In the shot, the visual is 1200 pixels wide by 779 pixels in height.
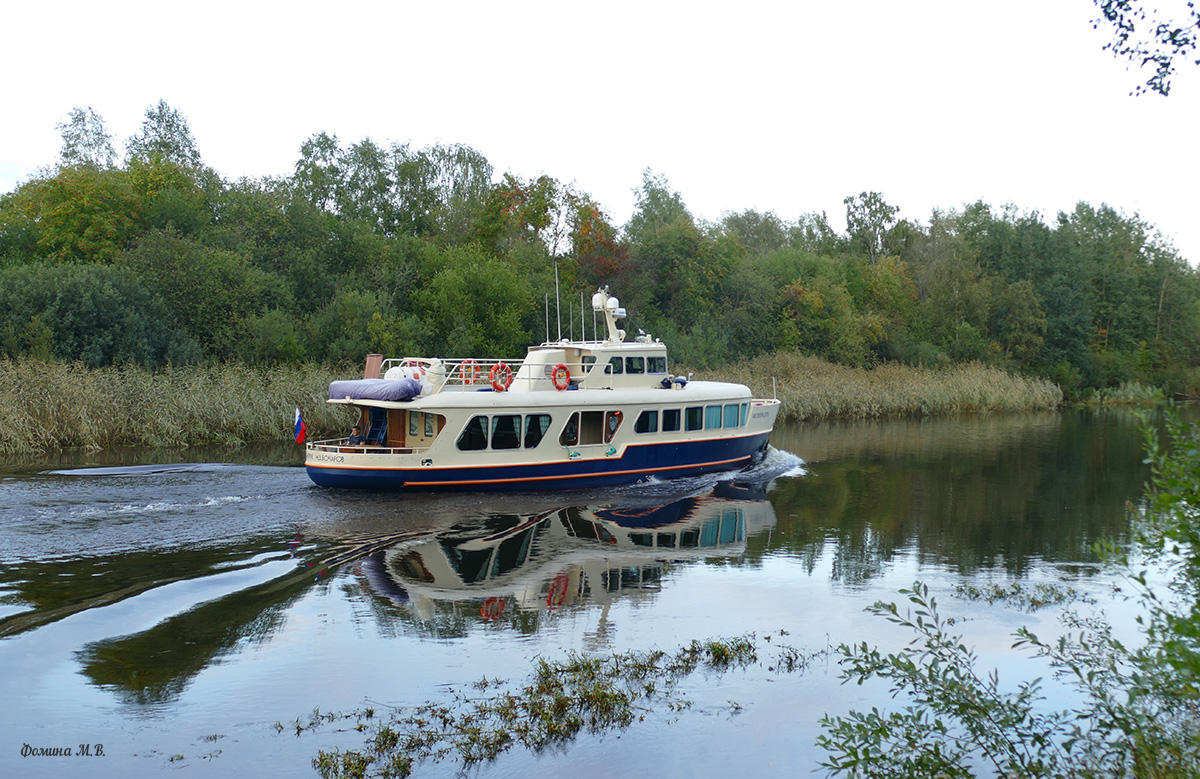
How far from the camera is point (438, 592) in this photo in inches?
442

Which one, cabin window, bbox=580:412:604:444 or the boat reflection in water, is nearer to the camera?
the boat reflection in water

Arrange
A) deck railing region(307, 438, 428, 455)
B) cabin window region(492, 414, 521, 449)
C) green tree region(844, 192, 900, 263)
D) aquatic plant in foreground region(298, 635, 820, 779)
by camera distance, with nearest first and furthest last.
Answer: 1. aquatic plant in foreground region(298, 635, 820, 779)
2. deck railing region(307, 438, 428, 455)
3. cabin window region(492, 414, 521, 449)
4. green tree region(844, 192, 900, 263)

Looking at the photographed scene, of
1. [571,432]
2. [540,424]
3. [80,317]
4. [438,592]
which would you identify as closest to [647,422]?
[571,432]

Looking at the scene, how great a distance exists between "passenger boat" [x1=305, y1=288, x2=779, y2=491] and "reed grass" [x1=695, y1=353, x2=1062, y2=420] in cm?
1789

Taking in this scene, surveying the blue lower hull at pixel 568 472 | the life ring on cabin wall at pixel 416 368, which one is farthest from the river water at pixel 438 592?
the life ring on cabin wall at pixel 416 368

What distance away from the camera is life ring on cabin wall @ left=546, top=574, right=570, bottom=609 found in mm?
10867

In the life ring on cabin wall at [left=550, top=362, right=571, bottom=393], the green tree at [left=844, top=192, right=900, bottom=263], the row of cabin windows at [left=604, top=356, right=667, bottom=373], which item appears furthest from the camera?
the green tree at [left=844, top=192, right=900, bottom=263]

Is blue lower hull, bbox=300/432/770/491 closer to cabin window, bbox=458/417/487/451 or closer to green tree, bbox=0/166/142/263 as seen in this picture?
cabin window, bbox=458/417/487/451

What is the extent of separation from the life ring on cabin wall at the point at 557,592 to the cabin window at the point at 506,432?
6023 millimetres

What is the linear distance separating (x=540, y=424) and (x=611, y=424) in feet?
5.66

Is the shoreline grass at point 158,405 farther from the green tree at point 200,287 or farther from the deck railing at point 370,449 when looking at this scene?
the deck railing at point 370,449

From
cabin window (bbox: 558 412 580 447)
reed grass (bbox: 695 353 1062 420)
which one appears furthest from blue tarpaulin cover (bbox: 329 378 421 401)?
reed grass (bbox: 695 353 1062 420)

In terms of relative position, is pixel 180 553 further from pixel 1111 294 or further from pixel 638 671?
pixel 1111 294

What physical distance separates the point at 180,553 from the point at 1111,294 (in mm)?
64049
